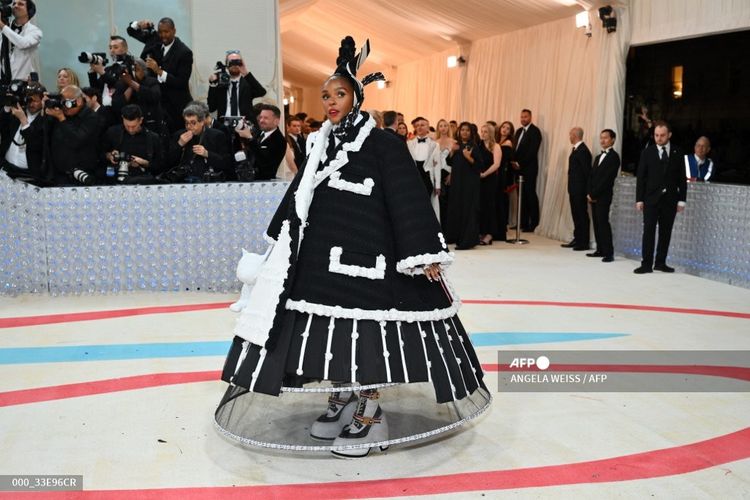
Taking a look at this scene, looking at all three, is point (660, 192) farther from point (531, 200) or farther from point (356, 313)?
point (356, 313)

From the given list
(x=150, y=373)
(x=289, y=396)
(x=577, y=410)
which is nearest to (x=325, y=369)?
(x=289, y=396)

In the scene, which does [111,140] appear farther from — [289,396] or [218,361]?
[289,396]

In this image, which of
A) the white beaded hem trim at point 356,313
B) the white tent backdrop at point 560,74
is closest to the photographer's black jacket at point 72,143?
the white beaded hem trim at point 356,313

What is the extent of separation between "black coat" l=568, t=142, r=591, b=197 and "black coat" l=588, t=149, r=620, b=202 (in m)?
0.60

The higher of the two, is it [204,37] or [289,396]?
[204,37]

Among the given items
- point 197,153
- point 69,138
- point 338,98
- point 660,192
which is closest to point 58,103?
point 69,138

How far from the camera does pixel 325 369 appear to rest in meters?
3.18

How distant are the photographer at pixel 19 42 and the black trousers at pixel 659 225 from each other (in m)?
5.85

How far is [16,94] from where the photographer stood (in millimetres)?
6891

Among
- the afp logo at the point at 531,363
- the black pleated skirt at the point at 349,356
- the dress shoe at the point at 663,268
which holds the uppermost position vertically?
the black pleated skirt at the point at 349,356


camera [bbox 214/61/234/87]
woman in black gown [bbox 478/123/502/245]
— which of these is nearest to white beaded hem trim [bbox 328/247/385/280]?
camera [bbox 214/61/234/87]

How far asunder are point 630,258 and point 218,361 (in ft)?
19.1

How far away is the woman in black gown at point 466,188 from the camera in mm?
9930

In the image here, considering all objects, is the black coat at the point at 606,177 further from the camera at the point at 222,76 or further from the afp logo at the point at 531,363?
the afp logo at the point at 531,363
